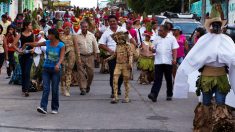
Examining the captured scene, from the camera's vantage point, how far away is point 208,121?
27.1ft

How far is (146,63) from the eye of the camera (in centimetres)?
1644

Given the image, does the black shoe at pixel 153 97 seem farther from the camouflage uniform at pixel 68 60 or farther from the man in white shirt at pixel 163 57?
the camouflage uniform at pixel 68 60

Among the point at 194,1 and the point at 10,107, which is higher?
the point at 194,1

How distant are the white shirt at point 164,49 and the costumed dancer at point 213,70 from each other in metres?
4.16

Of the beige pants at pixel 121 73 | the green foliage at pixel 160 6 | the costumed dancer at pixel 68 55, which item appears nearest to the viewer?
the beige pants at pixel 121 73

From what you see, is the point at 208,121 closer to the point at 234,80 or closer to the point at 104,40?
the point at 234,80

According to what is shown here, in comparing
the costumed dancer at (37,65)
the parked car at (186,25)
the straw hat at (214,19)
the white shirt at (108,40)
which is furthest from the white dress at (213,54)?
the parked car at (186,25)

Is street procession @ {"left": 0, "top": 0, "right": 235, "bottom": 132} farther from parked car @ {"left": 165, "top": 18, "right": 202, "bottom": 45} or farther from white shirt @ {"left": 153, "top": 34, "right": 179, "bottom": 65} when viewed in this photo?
parked car @ {"left": 165, "top": 18, "right": 202, "bottom": 45}

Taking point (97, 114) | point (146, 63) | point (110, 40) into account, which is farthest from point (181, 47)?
point (97, 114)

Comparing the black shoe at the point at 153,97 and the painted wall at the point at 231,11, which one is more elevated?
the painted wall at the point at 231,11

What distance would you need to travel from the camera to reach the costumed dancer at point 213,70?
27.0 ft

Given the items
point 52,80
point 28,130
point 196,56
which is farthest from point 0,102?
point 196,56

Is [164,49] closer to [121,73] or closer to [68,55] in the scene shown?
[121,73]

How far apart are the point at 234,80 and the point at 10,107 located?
5.34 m
